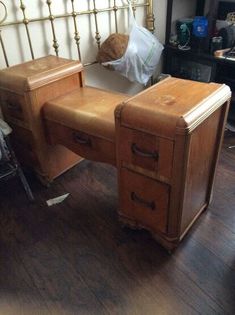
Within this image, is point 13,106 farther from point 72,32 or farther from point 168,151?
point 168,151

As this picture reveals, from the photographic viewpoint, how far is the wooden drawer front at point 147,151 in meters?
0.93

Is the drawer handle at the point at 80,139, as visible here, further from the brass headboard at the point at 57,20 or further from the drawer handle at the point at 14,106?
the brass headboard at the point at 57,20

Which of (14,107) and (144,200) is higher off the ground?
(14,107)

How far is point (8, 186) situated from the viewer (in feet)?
5.43

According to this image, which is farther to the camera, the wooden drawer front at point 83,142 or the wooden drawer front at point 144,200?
the wooden drawer front at point 83,142

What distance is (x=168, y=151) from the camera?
92 centimetres

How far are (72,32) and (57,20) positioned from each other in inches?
4.9

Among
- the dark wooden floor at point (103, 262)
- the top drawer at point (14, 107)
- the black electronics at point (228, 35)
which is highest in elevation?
the black electronics at point (228, 35)

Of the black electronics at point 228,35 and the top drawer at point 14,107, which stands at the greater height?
the black electronics at point 228,35

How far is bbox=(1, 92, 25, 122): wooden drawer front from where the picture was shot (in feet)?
4.61

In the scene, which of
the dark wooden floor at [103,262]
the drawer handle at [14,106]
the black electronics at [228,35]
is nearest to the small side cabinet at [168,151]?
the dark wooden floor at [103,262]

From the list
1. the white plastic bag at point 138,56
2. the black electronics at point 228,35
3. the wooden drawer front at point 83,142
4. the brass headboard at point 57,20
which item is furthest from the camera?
the black electronics at point 228,35

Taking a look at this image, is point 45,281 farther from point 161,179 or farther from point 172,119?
point 172,119

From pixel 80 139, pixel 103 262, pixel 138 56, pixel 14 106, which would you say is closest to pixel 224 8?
pixel 138 56
